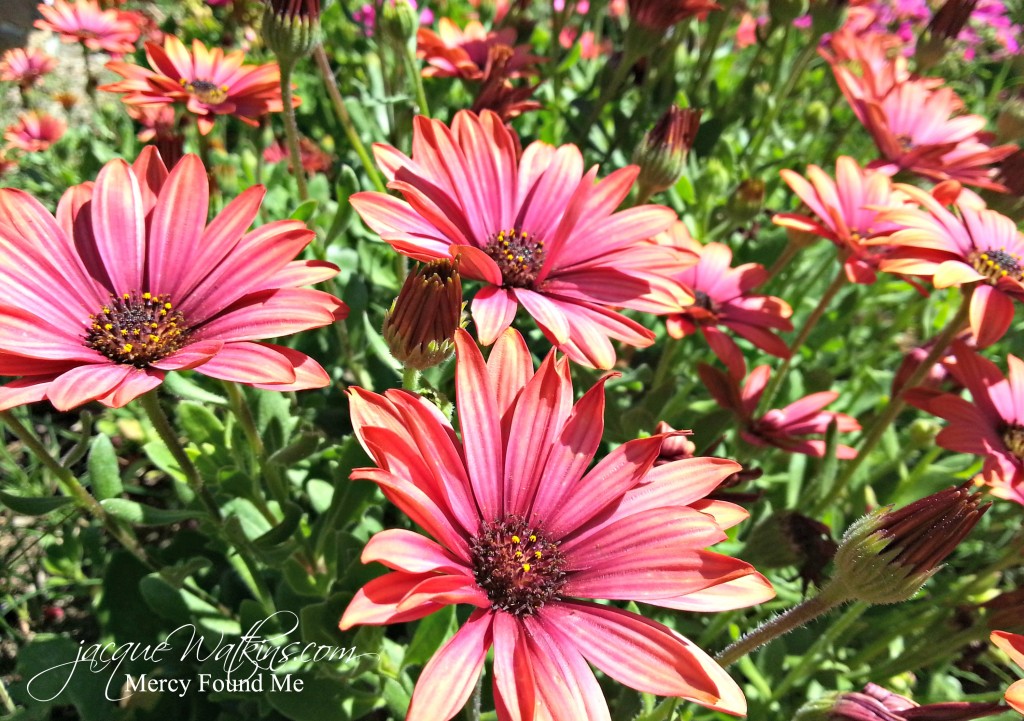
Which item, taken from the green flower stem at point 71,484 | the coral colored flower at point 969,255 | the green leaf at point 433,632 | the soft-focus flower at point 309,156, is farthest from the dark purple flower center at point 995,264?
the soft-focus flower at point 309,156

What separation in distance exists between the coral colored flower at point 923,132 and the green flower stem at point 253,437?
6.97 feet

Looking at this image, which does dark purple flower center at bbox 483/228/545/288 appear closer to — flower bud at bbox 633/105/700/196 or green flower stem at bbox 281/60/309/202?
flower bud at bbox 633/105/700/196

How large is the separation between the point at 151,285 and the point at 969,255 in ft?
6.66

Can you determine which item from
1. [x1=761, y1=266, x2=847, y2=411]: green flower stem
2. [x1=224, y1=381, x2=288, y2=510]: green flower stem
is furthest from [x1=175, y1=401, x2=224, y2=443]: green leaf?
[x1=761, y1=266, x2=847, y2=411]: green flower stem

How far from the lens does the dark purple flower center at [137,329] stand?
1.36 metres

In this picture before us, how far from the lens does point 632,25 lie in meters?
2.44

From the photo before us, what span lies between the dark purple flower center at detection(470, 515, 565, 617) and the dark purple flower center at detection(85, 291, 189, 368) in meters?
0.70

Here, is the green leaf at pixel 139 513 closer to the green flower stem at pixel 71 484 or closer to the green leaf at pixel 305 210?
the green flower stem at pixel 71 484

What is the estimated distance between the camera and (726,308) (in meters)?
2.24

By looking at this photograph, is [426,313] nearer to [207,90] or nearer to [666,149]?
[666,149]

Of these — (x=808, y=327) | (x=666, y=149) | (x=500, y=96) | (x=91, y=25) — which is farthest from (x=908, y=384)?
(x=91, y=25)

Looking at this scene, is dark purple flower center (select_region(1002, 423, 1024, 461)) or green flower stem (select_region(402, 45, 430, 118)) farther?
green flower stem (select_region(402, 45, 430, 118))

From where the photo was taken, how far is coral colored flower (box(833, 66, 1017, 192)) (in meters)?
2.43

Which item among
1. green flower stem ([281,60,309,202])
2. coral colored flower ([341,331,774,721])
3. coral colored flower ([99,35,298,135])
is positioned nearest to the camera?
coral colored flower ([341,331,774,721])
